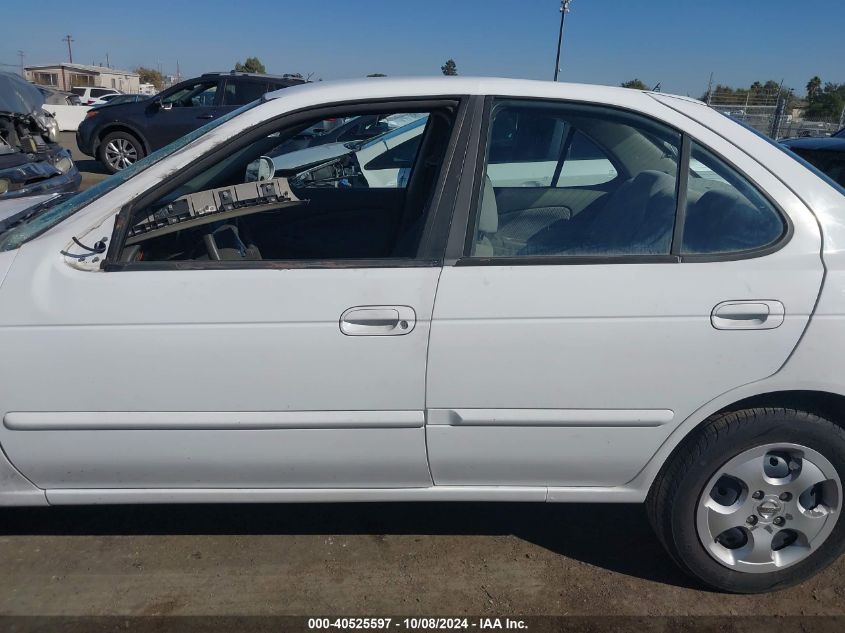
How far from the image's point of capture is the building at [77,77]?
1925 inches

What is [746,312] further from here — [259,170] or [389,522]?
[259,170]

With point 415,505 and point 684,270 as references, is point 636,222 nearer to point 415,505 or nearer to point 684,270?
point 684,270

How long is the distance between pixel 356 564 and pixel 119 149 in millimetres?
11525

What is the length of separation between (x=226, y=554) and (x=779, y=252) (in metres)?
2.20

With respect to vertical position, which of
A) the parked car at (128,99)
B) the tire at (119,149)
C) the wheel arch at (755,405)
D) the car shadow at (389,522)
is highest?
the parked car at (128,99)

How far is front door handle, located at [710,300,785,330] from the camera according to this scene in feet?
6.61

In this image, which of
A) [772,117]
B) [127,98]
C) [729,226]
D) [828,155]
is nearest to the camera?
[729,226]

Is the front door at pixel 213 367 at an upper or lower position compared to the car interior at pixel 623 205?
lower

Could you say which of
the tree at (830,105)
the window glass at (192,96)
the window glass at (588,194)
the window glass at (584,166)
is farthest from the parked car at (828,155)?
the tree at (830,105)

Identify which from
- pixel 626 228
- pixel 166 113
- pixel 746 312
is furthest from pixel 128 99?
pixel 746 312

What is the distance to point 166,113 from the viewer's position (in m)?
11.6

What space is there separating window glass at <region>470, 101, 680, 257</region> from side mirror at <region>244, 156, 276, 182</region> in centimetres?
107

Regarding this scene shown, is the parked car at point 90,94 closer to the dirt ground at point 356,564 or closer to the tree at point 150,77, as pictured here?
the dirt ground at point 356,564

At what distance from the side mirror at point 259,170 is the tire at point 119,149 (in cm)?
985
